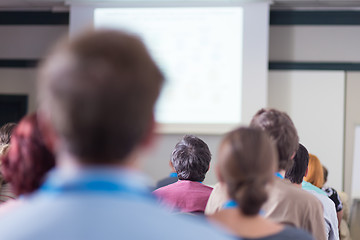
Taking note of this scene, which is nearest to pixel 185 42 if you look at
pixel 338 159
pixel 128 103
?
pixel 338 159

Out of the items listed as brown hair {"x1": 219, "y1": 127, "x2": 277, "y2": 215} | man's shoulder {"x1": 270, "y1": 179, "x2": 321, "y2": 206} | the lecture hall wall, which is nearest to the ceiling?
the lecture hall wall

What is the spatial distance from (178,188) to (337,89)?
4442 millimetres

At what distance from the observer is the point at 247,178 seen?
120 cm

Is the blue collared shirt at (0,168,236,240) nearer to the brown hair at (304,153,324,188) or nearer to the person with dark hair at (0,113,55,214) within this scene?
the person with dark hair at (0,113,55,214)

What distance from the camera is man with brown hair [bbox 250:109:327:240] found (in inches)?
64.1

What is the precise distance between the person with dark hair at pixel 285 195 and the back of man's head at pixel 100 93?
981mm

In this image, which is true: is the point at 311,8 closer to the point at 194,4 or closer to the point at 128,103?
the point at 194,4

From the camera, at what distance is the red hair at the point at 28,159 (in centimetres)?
116

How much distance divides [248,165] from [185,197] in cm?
120

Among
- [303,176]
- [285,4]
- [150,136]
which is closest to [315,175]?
[303,176]

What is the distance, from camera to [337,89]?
635cm

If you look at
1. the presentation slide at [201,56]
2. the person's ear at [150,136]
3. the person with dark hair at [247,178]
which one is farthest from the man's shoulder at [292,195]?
the presentation slide at [201,56]

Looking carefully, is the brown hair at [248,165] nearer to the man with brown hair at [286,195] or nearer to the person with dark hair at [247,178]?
the person with dark hair at [247,178]

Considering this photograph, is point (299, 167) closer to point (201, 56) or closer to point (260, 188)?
point (260, 188)
